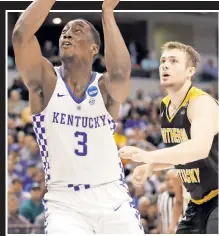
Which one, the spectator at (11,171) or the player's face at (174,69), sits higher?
the player's face at (174,69)

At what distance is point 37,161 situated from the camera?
983cm

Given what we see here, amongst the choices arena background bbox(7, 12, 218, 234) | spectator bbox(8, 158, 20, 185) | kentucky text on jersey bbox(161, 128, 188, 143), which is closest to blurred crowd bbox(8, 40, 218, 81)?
arena background bbox(7, 12, 218, 234)

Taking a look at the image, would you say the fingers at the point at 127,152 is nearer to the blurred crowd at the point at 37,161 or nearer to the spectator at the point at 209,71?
the blurred crowd at the point at 37,161

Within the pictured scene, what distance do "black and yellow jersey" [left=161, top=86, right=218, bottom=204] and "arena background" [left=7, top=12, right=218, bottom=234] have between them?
2.02 metres

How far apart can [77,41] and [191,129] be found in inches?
39.9

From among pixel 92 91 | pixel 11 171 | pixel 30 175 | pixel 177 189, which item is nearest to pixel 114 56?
pixel 92 91

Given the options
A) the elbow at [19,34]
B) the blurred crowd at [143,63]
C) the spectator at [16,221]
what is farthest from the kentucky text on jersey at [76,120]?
the blurred crowd at [143,63]

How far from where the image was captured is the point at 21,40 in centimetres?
427

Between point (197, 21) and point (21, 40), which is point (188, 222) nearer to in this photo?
point (21, 40)

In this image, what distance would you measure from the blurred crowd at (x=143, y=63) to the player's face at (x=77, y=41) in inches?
229

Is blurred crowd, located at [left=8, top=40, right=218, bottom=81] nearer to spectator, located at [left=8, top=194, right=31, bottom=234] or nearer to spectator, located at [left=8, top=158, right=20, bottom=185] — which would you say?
spectator, located at [left=8, top=158, right=20, bottom=185]

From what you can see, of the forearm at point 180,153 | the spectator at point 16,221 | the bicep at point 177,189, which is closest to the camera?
the forearm at point 180,153

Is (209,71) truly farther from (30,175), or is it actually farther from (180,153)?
(180,153)

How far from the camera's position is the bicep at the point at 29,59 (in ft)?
14.1
